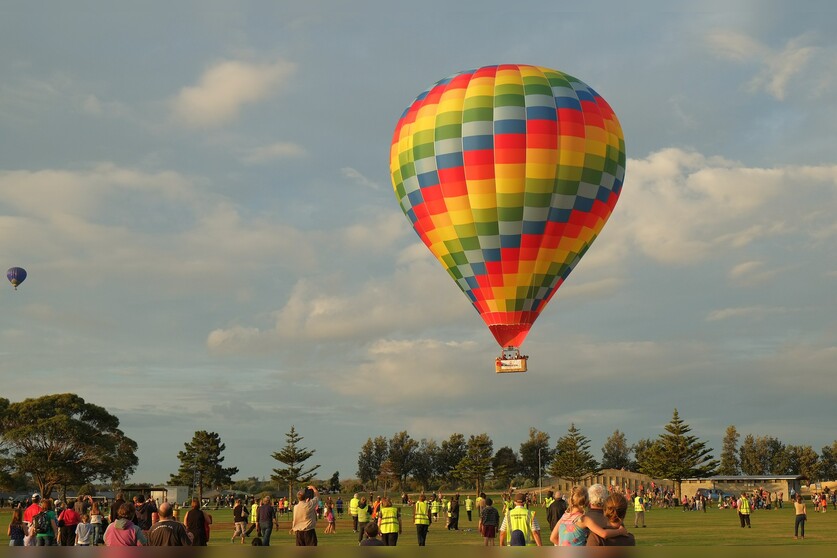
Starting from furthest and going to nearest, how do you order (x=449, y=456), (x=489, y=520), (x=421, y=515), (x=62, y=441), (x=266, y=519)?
1. (x=449, y=456)
2. (x=62, y=441)
3. (x=421, y=515)
4. (x=266, y=519)
5. (x=489, y=520)

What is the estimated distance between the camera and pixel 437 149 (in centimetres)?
3125

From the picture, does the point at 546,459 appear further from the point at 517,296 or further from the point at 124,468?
the point at 517,296

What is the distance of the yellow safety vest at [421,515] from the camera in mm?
22875

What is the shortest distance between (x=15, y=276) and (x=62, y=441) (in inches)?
682

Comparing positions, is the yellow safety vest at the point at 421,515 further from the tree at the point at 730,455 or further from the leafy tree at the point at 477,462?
the tree at the point at 730,455

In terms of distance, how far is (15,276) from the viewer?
230ft

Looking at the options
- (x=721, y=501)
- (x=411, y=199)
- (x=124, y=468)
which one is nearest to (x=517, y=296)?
(x=411, y=199)

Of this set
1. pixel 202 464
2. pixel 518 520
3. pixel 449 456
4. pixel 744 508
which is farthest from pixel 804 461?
pixel 518 520

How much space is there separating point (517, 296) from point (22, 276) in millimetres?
51624

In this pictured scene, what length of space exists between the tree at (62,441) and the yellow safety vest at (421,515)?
6344 cm

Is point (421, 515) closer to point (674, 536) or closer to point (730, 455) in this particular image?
point (674, 536)

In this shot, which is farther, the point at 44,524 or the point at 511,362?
the point at 511,362

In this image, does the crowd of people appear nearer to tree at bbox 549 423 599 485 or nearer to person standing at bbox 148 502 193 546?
person standing at bbox 148 502 193 546

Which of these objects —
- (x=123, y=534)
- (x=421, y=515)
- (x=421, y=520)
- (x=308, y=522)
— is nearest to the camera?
(x=123, y=534)
